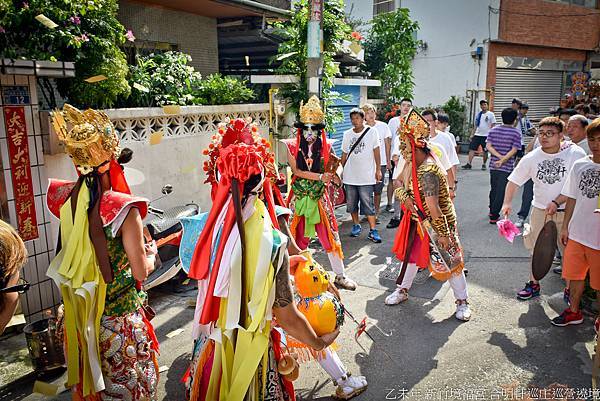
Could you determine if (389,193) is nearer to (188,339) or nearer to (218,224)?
(188,339)

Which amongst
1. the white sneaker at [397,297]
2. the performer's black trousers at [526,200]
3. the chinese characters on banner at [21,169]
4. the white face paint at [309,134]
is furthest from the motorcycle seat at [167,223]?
the performer's black trousers at [526,200]

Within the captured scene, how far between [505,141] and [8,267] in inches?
288

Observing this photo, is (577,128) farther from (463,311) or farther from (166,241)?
(166,241)

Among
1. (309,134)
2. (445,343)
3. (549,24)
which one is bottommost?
(445,343)

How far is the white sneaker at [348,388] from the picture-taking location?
3453mm

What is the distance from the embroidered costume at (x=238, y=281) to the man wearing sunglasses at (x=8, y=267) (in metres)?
0.84

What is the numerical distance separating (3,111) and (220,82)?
3297 mm

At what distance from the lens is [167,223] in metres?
5.32

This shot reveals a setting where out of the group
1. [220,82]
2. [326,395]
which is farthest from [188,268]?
[220,82]

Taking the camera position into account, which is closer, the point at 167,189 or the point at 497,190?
the point at 167,189

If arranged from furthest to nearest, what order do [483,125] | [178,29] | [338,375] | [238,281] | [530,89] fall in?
[530,89] < [483,125] < [178,29] < [338,375] < [238,281]

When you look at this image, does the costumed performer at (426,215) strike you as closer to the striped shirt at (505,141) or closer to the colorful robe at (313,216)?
the colorful robe at (313,216)

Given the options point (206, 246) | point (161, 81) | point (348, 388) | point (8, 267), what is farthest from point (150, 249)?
point (161, 81)

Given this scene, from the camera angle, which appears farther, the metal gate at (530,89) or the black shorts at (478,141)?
the metal gate at (530,89)
